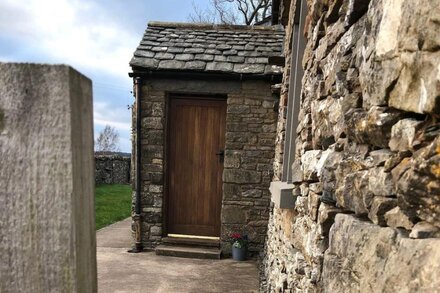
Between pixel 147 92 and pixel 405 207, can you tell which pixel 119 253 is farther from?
pixel 405 207

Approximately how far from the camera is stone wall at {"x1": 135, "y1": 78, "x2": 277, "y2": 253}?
602 cm

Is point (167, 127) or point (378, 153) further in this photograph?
point (167, 127)

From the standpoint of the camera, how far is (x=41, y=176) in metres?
0.63

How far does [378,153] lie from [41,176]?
973 mm

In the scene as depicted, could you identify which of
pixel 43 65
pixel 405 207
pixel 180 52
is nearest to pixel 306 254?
pixel 405 207

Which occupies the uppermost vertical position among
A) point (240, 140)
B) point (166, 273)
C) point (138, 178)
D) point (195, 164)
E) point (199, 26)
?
point (199, 26)

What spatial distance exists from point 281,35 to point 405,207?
261 inches

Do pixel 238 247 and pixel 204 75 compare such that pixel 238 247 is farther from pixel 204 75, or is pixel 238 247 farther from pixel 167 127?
pixel 204 75

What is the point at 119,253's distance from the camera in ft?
19.5

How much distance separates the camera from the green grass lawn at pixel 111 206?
27.8 ft

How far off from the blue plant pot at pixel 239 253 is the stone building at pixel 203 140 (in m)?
0.25

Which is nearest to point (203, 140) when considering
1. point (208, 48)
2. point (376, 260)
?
point (208, 48)

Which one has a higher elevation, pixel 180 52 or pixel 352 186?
pixel 180 52

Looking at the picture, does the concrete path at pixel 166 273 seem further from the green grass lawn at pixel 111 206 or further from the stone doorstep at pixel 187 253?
the green grass lawn at pixel 111 206
